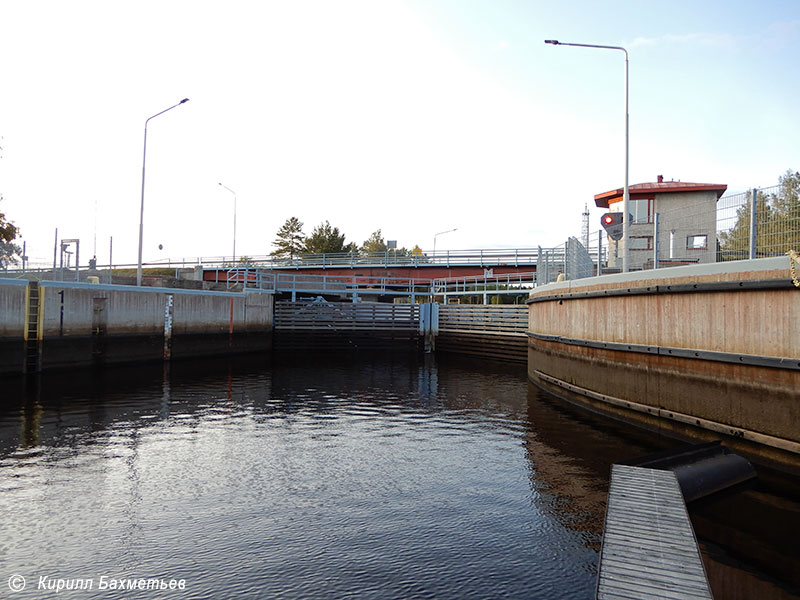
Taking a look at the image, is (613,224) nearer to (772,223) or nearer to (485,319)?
(772,223)

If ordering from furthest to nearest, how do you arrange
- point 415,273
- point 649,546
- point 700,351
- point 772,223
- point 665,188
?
point 415,273 → point 665,188 → point 700,351 → point 772,223 → point 649,546

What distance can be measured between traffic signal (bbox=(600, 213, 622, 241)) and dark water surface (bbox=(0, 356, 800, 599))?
13.6 feet

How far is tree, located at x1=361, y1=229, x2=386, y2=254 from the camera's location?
285 ft

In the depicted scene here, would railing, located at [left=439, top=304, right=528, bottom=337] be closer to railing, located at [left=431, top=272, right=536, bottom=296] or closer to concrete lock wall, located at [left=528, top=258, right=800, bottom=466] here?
railing, located at [left=431, top=272, right=536, bottom=296]

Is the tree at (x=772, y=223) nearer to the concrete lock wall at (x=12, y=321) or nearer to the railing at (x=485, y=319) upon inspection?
the railing at (x=485, y=319)

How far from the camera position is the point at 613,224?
50.8 feet

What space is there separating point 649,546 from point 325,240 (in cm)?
7111

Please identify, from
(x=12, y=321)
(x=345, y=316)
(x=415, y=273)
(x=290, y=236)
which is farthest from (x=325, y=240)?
(x=12, y=321)

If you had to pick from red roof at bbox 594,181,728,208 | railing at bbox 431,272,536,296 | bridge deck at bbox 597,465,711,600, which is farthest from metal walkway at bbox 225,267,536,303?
bridge deck at bbox 597,465,711,600

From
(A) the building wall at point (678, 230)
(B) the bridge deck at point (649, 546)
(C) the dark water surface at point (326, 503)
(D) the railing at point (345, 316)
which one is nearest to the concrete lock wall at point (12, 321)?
(C) the dark water surface at point (326, 503)

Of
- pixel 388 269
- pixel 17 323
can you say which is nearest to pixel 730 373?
pixel 17 323

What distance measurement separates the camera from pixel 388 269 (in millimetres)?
44406

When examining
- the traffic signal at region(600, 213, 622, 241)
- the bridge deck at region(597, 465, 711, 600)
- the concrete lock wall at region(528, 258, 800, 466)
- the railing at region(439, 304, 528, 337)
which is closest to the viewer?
the bridge deck at region(597, 465, 711, 600)

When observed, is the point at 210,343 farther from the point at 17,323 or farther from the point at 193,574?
the point at 193,574
